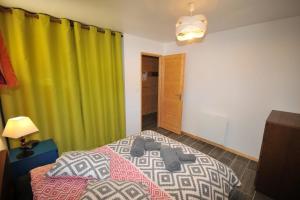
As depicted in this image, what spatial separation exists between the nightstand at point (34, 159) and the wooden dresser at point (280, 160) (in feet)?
8.94

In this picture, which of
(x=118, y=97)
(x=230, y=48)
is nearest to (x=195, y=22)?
(x=230, y=48)

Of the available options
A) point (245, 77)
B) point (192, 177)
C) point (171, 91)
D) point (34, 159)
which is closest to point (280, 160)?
point (192, 177)

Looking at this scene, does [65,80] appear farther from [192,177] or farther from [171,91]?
[171,91]

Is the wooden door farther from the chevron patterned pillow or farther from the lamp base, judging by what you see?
the lamp base

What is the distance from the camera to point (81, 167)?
4.15 ft

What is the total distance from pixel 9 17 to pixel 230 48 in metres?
3.36

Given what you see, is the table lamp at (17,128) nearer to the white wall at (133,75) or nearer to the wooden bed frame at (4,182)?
the wooden bed frame at (4,182)

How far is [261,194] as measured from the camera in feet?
5.88

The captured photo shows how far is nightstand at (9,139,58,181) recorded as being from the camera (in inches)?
61.8

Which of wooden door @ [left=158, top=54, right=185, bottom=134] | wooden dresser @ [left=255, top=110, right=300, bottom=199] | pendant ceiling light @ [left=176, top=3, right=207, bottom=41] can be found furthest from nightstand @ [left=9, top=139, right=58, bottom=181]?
wooden dresser @ [left=255, top=110, right=300, bottom=199]

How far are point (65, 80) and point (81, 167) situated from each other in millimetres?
1473

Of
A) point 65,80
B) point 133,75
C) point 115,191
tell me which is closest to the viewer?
point 115,191

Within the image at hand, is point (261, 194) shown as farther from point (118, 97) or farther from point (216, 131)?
point (118, 97)

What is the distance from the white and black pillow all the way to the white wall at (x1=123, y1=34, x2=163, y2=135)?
2.11 metres
